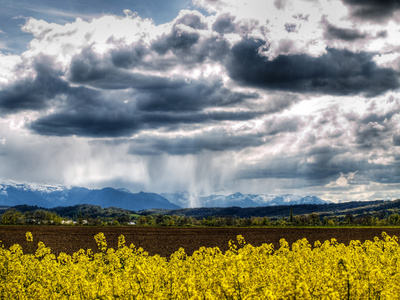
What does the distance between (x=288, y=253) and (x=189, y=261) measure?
23.1ft

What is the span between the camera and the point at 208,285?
47.8 ft

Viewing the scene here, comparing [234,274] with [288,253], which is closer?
[234,274]

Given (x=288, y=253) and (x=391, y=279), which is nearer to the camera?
(x=391, y=279)

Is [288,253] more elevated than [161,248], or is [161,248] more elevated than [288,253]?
[288,253]

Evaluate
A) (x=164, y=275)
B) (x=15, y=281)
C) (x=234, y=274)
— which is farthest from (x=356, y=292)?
(x=15, y=281)

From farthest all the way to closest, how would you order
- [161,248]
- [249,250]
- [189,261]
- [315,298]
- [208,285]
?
[161,248] → [249,250] → [189,261] → [208,285] → [315,298]

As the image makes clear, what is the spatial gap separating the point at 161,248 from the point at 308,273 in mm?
46111

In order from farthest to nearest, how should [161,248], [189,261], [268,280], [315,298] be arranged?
[161,248]
[189,261]
[268,280]
[315,298]

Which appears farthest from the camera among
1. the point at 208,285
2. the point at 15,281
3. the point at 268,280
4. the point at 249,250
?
the point at 249,250

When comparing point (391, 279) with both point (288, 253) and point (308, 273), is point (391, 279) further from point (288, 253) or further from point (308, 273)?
point (288, 253)

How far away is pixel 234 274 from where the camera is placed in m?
13.5

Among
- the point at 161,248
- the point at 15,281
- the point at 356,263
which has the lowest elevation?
the point at 161,248

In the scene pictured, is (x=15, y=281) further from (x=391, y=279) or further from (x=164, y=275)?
(x=391, y=279)

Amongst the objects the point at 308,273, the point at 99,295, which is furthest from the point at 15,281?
the point at 308,273
